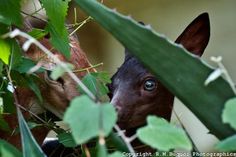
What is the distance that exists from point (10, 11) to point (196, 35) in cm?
42

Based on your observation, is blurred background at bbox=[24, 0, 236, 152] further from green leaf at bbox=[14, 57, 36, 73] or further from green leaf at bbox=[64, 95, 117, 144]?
green leaf at bbox=[64, 95, 117, 144]

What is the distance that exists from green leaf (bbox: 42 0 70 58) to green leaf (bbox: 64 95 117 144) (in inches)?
11.9

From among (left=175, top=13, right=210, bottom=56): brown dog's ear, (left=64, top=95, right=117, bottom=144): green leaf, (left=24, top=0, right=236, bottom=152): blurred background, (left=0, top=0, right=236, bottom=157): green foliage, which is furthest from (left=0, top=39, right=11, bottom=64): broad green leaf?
(left=24, top=0, right=236, bottom=152): blurred background

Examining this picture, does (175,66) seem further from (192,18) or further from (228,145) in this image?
(192,18)

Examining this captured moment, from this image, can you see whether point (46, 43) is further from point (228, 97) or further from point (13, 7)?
point (228, 97)

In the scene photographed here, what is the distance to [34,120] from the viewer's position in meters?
0.82

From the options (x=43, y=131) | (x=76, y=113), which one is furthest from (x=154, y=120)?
(x=43, y=131)

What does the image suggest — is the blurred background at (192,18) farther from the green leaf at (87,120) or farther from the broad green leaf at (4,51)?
the green leaf at (87,120)

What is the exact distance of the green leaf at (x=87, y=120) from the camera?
381mm

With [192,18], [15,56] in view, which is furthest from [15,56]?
[192,18]

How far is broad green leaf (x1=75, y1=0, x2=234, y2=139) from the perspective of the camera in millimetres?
474

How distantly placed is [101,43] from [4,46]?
7.05 feet

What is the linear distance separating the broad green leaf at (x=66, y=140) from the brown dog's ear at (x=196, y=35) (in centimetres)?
35

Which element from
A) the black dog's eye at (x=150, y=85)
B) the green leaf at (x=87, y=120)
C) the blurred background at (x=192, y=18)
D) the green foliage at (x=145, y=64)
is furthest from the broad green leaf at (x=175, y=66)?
the blurred background at (x=192, y=18)
